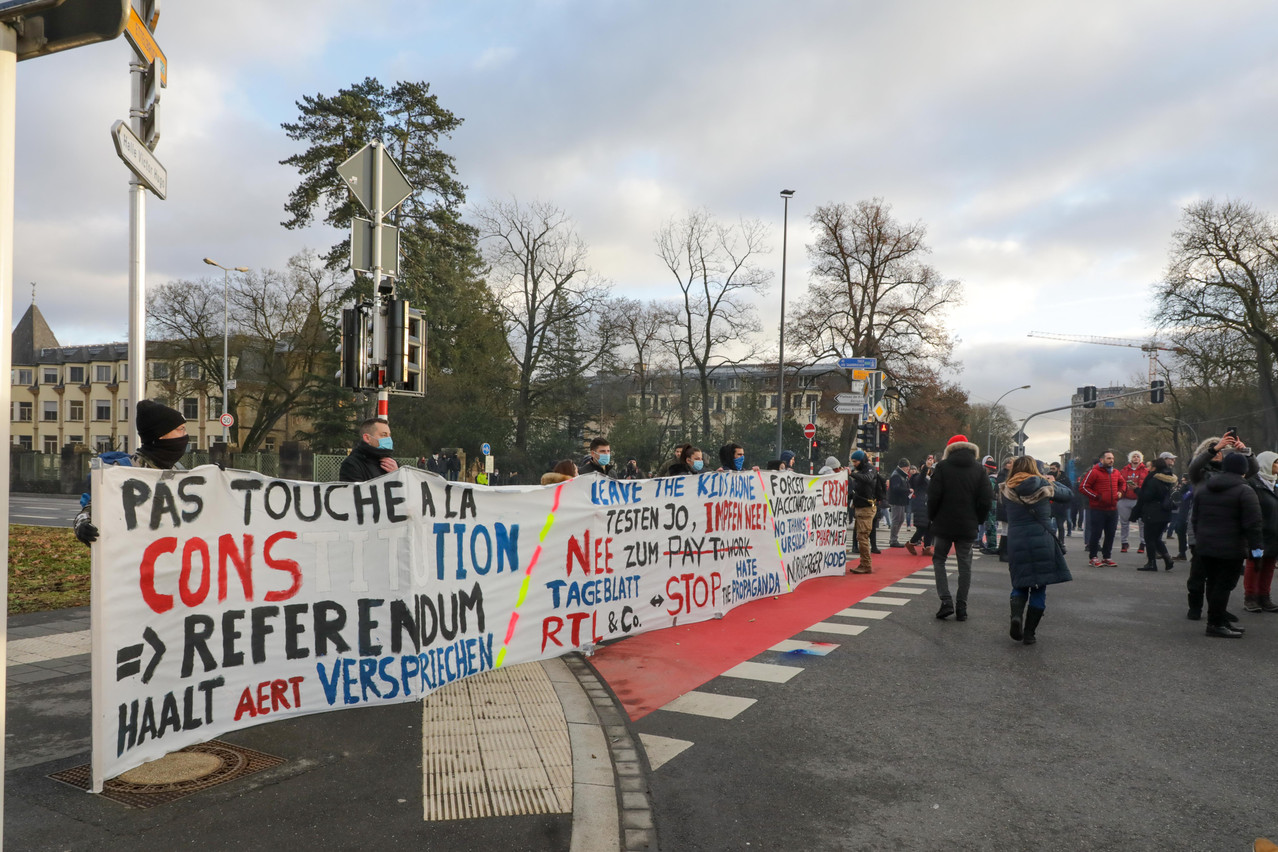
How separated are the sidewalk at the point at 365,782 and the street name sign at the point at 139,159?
3339mm

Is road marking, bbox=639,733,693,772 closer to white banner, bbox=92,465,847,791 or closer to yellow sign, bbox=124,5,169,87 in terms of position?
white banner, bbox=92,465,847,791

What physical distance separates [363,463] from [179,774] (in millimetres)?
2764

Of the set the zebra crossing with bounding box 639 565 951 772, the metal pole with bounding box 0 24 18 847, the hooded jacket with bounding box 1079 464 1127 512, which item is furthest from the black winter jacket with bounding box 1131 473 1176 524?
the metal pole with bounding box 0 24 18 847

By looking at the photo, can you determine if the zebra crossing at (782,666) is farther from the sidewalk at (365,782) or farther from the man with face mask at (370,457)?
the man with face mask at (370,457)

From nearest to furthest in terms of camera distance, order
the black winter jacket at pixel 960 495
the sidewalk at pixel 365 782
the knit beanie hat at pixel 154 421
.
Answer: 1. the sidewalk at pixel 365 782
2. the knit beanie hat at pixel 154 421
3. the black winter jacket at pixel 960 495

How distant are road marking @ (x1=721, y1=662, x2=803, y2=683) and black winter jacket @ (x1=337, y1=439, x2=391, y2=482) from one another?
306cm

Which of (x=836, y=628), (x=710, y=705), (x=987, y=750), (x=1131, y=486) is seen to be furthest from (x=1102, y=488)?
(x=710, y=705)

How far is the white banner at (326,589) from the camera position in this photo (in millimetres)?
4188

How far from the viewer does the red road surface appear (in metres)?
6.18

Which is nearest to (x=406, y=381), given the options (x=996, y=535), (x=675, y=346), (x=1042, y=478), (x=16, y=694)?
(x=16, y=694)

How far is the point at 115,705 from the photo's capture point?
4020mm

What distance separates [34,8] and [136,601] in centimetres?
283

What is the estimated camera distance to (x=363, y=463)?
6.52 metres

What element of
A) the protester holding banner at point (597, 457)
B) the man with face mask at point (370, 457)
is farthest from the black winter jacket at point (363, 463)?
Answer: the protester holding banner at point (597, 457)
